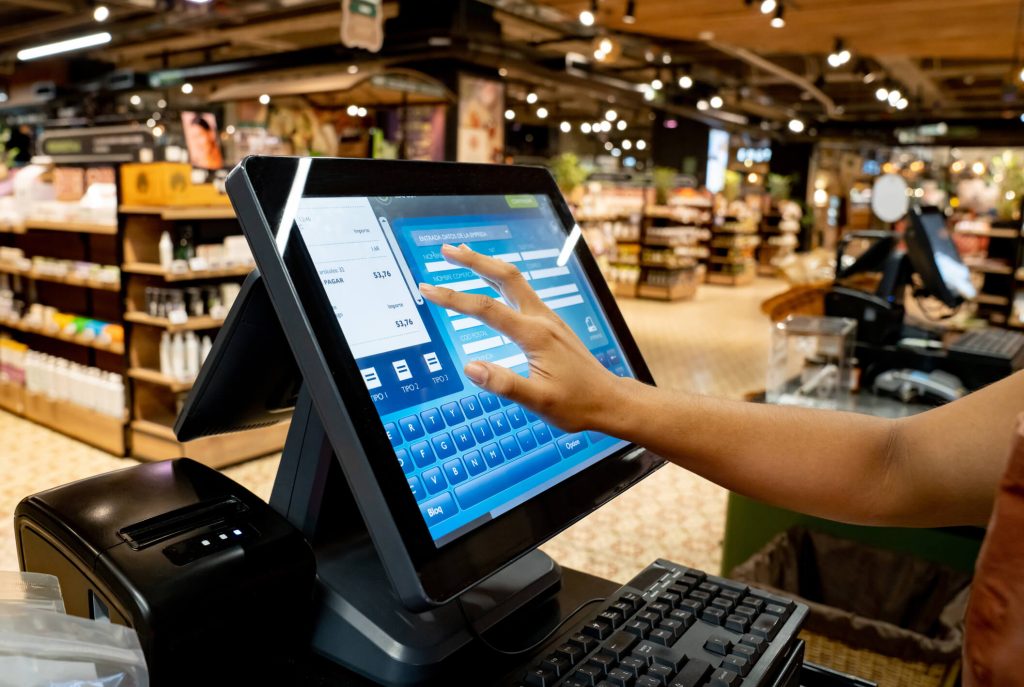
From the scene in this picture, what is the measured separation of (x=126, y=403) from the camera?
4.94 m

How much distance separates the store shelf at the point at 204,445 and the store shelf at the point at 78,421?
13cm

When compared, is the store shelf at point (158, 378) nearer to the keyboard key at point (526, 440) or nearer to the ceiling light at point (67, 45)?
the keyboard key at point (526, 440)

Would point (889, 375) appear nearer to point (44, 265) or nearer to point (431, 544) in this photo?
point (431, 544)

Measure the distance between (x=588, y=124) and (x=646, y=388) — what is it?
2331 cm

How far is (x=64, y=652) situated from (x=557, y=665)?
15.3 inches

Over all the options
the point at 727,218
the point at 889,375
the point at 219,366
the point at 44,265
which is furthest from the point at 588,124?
the point at 219,366

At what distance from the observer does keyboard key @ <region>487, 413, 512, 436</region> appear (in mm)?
806

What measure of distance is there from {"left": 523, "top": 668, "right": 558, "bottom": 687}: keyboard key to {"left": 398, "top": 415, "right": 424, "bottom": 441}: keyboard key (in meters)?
0.23

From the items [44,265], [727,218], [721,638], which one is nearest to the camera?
[721,638]

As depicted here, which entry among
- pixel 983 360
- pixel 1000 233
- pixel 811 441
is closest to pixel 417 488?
pixel 811 441

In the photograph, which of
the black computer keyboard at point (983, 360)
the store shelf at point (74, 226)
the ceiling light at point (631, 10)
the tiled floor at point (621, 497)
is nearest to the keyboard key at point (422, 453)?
the black computer keyboard at point (983, 360)

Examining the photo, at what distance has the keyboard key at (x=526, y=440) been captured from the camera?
834 millimetres

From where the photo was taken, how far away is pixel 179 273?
4.51 meters

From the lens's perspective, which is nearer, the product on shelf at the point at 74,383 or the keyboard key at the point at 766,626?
the keyboard key at the point at 766,626
